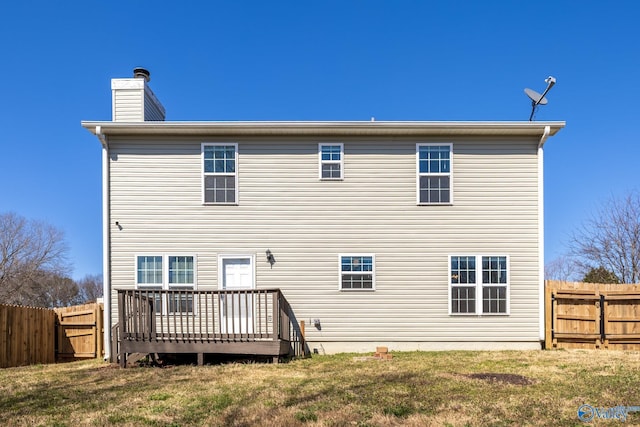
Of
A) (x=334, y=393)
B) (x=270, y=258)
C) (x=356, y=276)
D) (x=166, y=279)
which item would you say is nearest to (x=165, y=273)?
(x=166, y=279)

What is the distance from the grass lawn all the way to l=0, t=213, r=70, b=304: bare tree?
24087 mm

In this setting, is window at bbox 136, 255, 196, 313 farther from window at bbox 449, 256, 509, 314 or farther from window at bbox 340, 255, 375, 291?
window at bbox 449, 256, 509, 314

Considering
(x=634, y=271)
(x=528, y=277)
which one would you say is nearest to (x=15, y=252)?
(x=528, y=277)

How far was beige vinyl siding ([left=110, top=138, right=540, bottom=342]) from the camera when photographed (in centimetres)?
1028

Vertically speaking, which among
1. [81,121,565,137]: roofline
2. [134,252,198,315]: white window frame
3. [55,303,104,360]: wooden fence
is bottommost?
[55,303,104,360]: wooden fence

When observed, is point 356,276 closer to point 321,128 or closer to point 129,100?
point 321,128

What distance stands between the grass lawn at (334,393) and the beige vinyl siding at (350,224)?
1.62m

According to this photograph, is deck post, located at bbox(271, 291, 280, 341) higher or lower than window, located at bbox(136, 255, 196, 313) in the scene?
lower

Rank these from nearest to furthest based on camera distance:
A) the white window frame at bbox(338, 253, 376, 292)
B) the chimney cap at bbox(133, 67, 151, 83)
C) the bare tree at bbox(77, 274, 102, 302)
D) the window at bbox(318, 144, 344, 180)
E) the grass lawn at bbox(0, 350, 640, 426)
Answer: the grass lawn at bbox(0, 350, 640, 426) → the white window frame at bbox(338, 253, 376, 292) → the window at bbox(318, 144, 344, 180) → the chimney cap at bbox(133, 67, 151, 83) → the bare tree at bbox(77, 274, 102, 302)

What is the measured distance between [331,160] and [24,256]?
94.7 ft

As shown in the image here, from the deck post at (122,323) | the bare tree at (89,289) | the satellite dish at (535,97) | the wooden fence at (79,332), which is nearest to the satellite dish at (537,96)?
the satellite dish at (535,97)

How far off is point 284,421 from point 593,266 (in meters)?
21.7

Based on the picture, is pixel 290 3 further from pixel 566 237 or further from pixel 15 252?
pixel 15 252

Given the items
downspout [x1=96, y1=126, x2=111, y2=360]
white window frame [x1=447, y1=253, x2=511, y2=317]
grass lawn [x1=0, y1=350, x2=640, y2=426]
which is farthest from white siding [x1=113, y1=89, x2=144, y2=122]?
white window frame [x1=447, y1=253, x2=511, y2=317]
